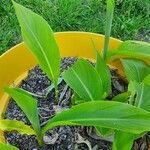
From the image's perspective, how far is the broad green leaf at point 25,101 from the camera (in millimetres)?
969

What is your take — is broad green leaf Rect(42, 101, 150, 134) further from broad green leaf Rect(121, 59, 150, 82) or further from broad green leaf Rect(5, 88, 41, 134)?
broad green leaf Rect(121, 59, 150, 82)

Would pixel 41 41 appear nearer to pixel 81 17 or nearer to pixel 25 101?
pixel 25 101

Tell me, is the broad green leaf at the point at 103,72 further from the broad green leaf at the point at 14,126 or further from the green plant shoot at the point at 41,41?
the broad green leaf at the point at 14,126

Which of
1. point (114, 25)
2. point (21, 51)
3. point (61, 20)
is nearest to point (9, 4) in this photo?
point (61, 20)

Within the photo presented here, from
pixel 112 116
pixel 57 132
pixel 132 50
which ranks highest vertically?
pixel 132 50

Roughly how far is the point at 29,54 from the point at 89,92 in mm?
320

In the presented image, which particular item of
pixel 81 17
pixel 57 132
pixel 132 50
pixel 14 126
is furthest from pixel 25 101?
pixel 81 17

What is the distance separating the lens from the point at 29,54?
4.29 feet

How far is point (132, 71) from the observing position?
1166mm

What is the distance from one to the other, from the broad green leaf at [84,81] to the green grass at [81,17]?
71 cm

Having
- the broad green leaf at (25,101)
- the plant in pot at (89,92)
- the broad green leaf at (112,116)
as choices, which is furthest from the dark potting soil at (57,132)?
the broad green leaf at (112,116)

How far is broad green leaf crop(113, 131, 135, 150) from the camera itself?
37.8 inches

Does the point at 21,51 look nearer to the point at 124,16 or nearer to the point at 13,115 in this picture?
the point at 13,115

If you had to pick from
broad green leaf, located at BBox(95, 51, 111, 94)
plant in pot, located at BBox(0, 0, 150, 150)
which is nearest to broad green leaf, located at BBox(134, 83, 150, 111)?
plant in pot, located at BBox(0, 0, 150, 150)
